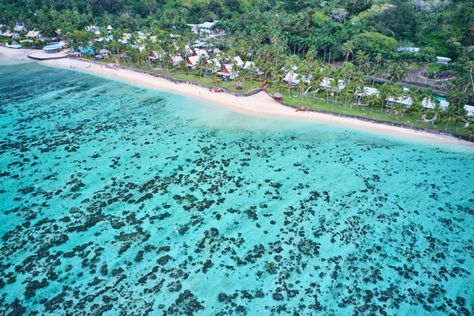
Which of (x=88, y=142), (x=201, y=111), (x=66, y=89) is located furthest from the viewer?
(x=66, y=89)

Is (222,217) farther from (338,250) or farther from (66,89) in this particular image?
(66,89)

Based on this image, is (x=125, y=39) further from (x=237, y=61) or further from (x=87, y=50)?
(x=237, y=61)

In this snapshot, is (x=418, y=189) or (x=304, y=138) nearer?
(x=418, y=189)

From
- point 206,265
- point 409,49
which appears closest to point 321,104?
point 409,49

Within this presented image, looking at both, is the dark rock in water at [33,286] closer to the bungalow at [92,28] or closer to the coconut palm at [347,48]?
the coconut palm at [347,48]

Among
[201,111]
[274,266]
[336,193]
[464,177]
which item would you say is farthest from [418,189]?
[201,111]
